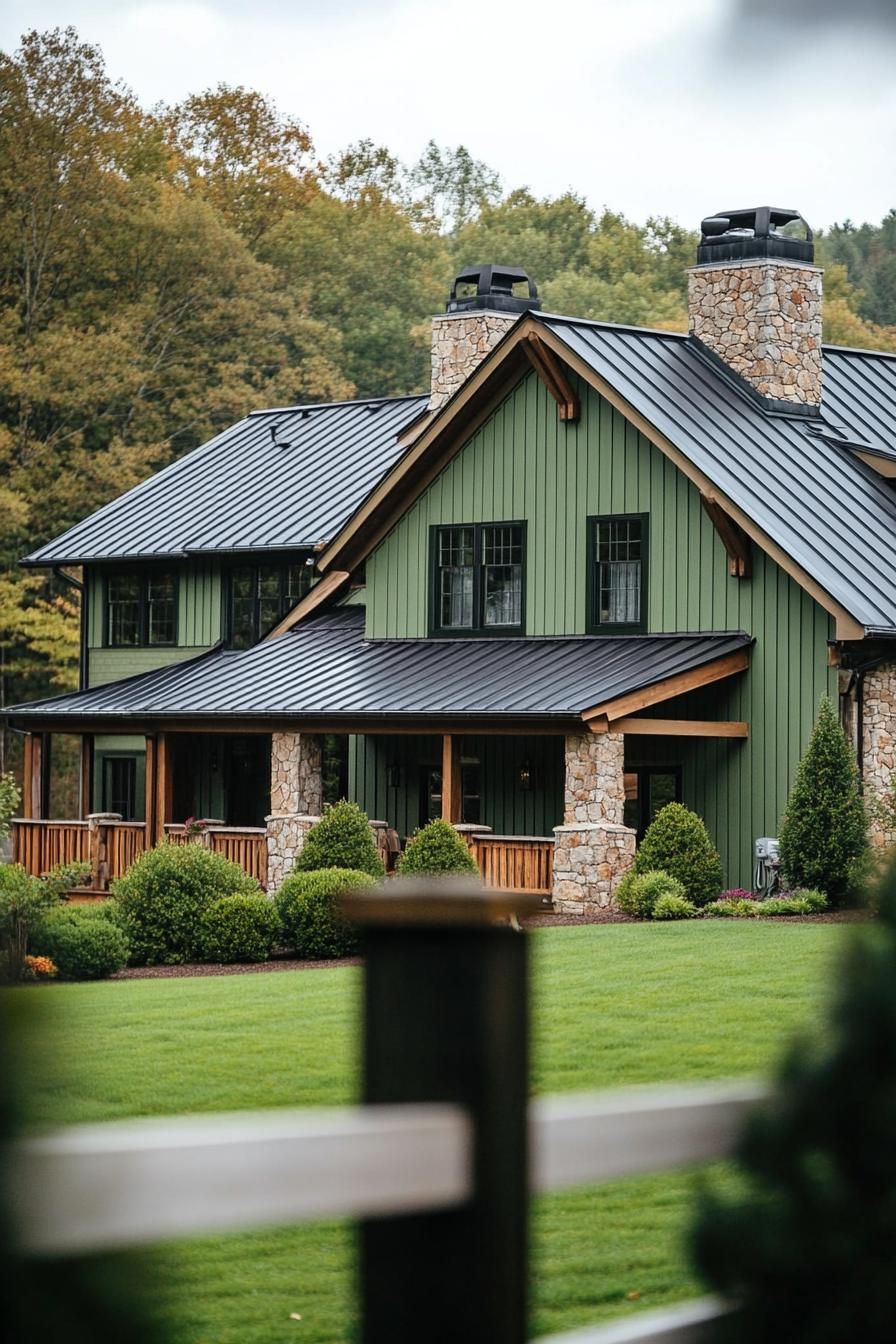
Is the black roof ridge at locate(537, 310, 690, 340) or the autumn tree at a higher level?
the autumn tree

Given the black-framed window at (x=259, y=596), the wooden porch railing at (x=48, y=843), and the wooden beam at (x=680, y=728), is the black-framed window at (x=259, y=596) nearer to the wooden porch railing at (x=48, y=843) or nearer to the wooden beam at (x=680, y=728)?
the wooden porch railing at (x=48, y=843)

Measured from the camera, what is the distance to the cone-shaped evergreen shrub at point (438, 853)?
23578 millimetres

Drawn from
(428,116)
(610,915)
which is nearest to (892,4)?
(610,915)

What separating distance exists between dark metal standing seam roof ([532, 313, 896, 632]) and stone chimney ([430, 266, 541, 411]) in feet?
12.5

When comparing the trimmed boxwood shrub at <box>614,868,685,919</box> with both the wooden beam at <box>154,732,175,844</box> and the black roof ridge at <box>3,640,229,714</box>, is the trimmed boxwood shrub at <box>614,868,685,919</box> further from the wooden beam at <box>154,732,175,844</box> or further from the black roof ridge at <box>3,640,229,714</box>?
the black roof ridge at <box>3,640,229,714</box>

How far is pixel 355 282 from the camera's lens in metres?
69.5

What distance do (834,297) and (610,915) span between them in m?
59.4

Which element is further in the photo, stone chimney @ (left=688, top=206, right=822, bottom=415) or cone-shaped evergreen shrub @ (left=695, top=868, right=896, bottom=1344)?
stone chimney @ (left=688, top=206, right=822, bottom=415)

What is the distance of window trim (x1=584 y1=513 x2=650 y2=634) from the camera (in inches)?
1064

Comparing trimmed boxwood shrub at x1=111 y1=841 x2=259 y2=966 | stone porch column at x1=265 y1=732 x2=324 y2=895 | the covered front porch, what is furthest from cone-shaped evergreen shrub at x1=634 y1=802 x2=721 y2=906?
stone porch column at x1=265 y1=732 x2=324 y2=895

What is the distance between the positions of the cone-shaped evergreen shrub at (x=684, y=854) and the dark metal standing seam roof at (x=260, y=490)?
1145 cm

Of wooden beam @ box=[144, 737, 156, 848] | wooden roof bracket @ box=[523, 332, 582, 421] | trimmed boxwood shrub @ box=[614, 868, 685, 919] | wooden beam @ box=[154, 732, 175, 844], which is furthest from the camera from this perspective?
wooden beam @ box=[154, 732, 175, 844]

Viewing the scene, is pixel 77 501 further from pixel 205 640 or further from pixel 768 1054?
pixel 768 1054

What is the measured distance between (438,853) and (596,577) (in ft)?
18.2
